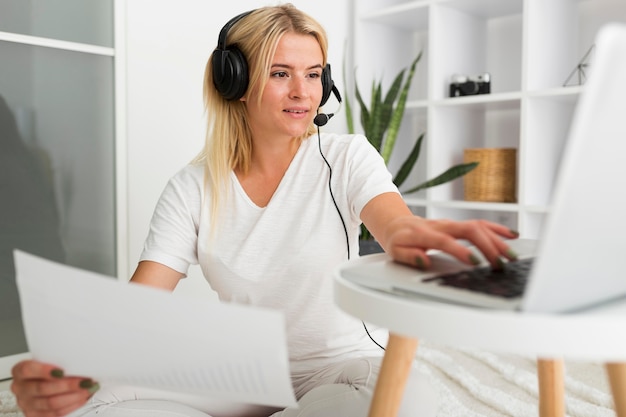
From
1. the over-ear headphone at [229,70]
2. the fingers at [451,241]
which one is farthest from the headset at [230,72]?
the fingers at [451,241]

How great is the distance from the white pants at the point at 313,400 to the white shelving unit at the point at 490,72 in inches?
59.5

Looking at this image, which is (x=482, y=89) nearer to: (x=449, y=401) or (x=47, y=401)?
(x=449, y=401)

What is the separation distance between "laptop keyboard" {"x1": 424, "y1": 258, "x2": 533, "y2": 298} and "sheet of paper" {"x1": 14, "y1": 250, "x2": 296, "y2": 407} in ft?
0.60

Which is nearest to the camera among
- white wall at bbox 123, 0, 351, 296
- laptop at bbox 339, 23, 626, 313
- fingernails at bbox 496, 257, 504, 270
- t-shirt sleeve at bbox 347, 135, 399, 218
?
laptop at bbox 339, 23, 626, 313

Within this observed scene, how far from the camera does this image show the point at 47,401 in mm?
723

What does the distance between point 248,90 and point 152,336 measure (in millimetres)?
852

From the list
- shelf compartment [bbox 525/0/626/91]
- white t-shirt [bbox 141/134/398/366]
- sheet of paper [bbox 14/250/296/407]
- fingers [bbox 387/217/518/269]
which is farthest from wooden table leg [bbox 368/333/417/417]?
shelf compartment [bbox 525/0/626/91]

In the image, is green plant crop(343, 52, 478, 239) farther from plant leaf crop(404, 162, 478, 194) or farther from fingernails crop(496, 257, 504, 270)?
fingernails crop(496, 257, 504, 270)

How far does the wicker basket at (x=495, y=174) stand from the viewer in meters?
2.57

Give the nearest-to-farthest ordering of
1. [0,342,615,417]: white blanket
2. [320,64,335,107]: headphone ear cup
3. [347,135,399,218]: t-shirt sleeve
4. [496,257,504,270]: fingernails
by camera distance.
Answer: [496,257,504,270]: fingernails → [347,135,399,218]: t-shirt sleeve → [320,64,335,107]: headphone ear cup → [0,342,615,417]: white blanket

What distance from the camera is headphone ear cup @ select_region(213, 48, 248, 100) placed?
4.18 ft

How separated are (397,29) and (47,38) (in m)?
1.76

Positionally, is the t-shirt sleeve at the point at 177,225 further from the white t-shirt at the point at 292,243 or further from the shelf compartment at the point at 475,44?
the shelf compartment at the point at 475,44

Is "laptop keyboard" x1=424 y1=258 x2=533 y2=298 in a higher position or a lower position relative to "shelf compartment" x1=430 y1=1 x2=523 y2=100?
lower
